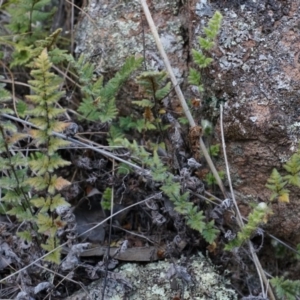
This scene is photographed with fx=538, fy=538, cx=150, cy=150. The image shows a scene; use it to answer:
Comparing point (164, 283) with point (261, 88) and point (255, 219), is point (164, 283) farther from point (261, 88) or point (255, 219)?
point (261, 88)

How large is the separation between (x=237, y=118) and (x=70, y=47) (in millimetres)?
963

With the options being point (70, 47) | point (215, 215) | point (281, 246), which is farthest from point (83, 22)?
point (281, 246)

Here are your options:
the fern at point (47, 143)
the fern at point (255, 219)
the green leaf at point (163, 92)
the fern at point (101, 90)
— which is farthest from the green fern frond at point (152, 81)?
the fern at point (255, 219)

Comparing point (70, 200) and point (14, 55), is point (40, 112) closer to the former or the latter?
point (70, 200)

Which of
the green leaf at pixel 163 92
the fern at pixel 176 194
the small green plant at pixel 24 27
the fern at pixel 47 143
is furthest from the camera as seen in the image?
the small green plant at pixel 24 27

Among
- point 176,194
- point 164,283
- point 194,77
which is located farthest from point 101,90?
point 164,283

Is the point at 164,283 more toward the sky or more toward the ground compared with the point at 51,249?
more toward the ground

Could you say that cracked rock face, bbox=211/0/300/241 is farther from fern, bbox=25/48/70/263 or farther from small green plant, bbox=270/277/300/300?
fern, bbox=25/48/70/263

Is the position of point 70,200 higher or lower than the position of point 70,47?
lower

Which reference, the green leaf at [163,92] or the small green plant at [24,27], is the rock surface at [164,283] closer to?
the green leaf at [163,92]

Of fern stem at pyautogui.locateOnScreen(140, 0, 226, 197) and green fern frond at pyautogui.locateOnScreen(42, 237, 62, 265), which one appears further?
fern stem at pyautogui.locateOnScreen(140, 0, 226, 197)

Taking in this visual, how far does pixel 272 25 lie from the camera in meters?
1.97

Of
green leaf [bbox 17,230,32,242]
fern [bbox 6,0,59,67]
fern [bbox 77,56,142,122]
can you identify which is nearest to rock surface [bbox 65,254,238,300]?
green leaf [bbox 17,230,32,242]

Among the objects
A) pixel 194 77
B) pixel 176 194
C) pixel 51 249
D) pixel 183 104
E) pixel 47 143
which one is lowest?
pixel 51 249
